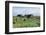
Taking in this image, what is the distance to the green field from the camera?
56.0 inches

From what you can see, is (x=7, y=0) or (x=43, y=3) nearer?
(x=7, y=0)

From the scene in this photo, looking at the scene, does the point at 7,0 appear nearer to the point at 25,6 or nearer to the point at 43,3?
the point at 25,6

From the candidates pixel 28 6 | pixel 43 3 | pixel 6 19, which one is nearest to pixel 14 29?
pixel 6 19

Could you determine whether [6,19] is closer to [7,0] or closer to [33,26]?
[7,0]

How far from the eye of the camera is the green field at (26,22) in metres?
1.42

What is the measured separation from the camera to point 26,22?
4.79 feet

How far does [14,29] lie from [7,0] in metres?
0.47

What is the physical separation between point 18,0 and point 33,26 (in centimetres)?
49

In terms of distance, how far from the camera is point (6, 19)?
139 cm
